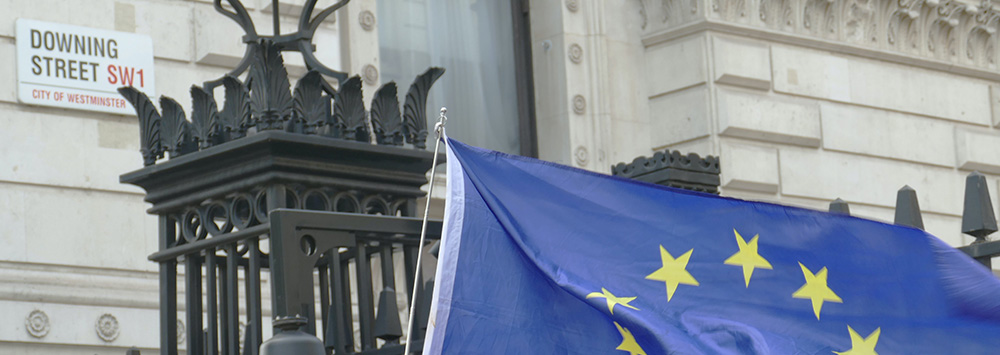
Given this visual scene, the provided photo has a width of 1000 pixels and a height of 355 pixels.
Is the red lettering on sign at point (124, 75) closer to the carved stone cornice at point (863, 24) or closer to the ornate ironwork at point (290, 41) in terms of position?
the carved stone cornice at point (863, 24)

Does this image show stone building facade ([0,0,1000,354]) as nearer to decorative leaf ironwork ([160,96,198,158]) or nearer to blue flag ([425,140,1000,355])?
decorative leaf ironwork ([160,96,198,158])

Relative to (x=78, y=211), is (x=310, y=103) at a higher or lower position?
lower

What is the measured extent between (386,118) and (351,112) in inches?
6.6

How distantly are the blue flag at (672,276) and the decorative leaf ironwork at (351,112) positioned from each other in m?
0.43

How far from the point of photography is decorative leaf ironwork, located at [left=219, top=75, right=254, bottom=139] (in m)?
4.79

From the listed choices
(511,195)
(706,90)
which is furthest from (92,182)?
(511,195)

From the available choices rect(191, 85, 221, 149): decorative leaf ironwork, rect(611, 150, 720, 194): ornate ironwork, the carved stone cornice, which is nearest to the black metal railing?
rect(191, 85, 221, 149): decorative leaf ironwork

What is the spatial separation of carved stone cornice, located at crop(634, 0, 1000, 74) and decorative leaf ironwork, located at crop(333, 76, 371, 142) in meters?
9.15

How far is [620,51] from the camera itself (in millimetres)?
13961

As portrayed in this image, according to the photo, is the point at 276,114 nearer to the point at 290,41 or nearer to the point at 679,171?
the point at 290,41

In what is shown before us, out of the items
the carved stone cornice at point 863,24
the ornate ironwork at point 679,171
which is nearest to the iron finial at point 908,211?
the ornate ironwork at point 679,171

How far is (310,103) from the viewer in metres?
4.80

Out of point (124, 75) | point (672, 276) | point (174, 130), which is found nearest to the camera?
point (672, 276)

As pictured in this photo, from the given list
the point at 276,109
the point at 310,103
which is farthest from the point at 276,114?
the point at 310,103
